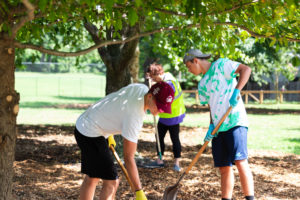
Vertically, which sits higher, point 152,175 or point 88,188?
point 88,188

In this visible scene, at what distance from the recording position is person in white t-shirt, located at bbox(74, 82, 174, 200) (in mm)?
3096

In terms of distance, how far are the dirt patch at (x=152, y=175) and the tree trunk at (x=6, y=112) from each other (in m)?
1.30

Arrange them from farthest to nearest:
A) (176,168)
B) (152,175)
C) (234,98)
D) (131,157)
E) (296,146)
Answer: (296,146) → (176,168) → (152,175) → (234,98) → (131,157)

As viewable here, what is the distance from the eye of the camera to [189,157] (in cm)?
711

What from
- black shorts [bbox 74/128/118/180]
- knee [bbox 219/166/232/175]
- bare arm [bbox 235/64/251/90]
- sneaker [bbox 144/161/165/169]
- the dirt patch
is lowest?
the dirt patch

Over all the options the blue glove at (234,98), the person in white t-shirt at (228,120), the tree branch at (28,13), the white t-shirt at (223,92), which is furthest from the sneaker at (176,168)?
the tree branch at (28,13)

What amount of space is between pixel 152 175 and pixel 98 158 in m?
2.47

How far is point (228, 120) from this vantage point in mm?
3885

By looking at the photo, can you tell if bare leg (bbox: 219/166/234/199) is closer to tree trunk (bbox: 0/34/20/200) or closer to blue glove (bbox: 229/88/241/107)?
blue glove (bbox: 229/88/241/107)

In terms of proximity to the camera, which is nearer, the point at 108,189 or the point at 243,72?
the point at 108,189

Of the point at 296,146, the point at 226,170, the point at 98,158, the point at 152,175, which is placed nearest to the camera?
the point at 98,158

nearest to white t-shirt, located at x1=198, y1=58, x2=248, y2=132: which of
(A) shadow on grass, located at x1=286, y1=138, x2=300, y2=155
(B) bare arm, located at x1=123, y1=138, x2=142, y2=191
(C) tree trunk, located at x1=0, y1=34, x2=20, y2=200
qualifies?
(B) bare arm, located at x1=123, y1=138, x2=142, y2=191

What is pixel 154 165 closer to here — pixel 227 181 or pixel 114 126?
pixel 227 181

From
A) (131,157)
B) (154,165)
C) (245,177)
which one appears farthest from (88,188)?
(154,165)
